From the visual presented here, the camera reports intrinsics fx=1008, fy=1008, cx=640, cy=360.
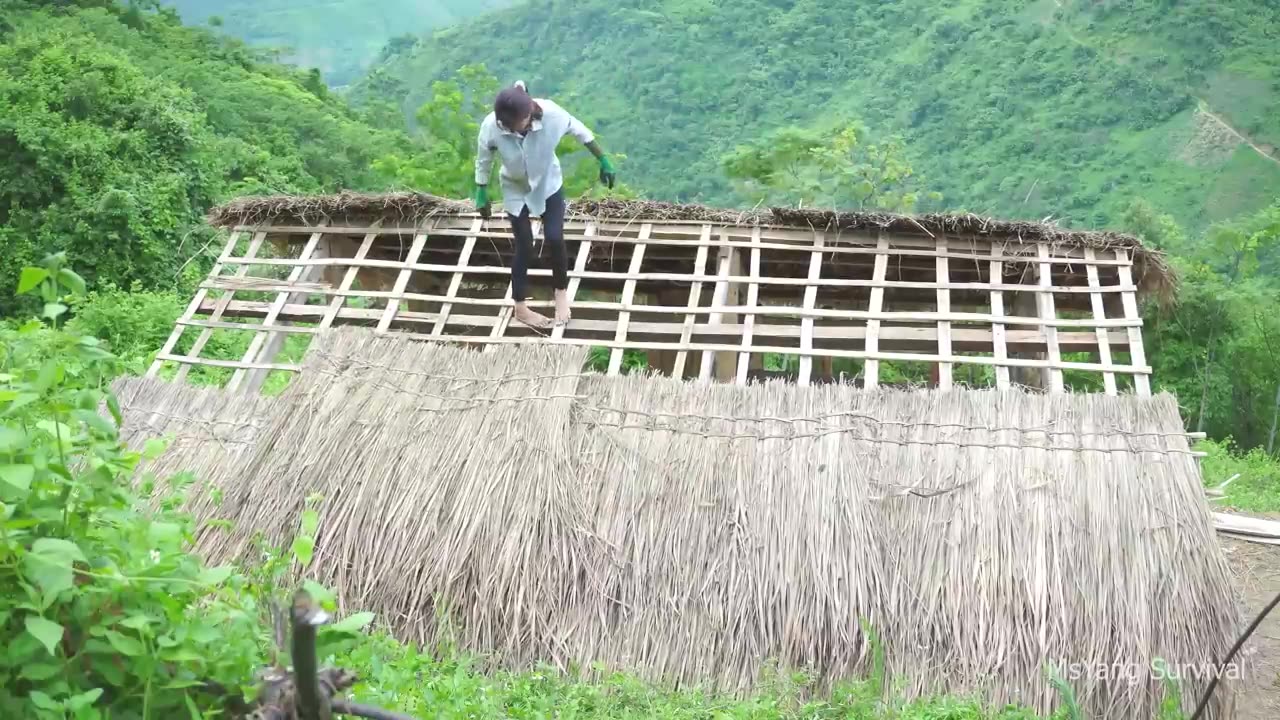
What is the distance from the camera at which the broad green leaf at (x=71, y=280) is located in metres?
1.42

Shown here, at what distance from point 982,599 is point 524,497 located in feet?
6.18

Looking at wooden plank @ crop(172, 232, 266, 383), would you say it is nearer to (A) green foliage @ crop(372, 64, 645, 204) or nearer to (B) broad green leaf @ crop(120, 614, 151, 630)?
(B) broad green leaf @ crop(120, 614, 151, 630)

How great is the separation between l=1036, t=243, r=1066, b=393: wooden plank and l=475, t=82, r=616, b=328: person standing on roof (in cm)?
240

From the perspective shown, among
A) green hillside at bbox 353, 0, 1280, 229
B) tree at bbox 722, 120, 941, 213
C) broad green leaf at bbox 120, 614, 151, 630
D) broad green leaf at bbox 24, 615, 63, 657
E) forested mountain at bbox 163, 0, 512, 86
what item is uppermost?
forested mountain at bbox 163, 0, 512, 86

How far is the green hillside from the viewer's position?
1956 cm

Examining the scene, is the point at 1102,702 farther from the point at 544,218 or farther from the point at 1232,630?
the point at 544,218

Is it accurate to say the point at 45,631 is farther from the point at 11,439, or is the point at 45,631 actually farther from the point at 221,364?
the point at 221,364

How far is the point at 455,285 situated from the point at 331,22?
1105 inches

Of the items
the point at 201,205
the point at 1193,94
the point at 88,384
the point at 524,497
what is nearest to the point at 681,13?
the point at 1193,94

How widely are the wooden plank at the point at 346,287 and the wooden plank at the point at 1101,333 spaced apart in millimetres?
3727

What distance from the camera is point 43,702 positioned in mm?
1317

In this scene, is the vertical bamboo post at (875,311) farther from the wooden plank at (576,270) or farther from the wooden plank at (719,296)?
the wooden plank at (576,270)

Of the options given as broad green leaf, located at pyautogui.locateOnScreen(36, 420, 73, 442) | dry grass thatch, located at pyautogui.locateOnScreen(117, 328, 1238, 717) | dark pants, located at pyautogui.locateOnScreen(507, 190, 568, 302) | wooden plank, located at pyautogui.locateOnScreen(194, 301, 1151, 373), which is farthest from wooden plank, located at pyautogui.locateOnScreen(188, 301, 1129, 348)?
broad green leaf, located at pyautogui.locateOnScreen(36, 420, 73, 442)

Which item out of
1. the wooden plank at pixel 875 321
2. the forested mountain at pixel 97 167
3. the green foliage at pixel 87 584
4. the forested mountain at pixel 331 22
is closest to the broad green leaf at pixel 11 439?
the green foliage at pixel 87 584
